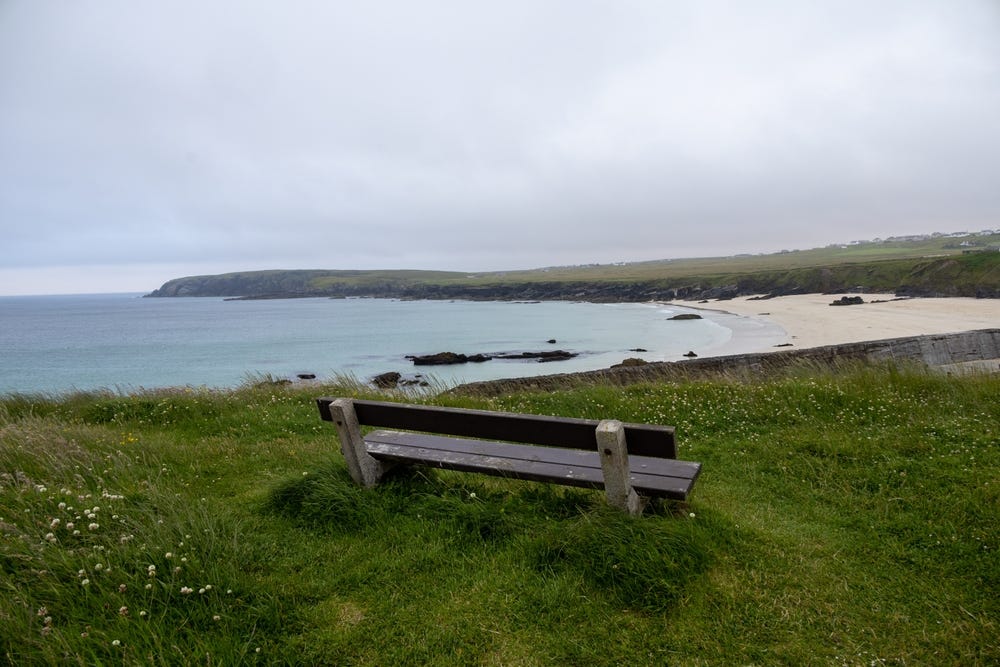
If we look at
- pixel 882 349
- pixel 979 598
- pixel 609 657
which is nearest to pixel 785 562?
pixel 979 598

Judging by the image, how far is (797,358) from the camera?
580 inches

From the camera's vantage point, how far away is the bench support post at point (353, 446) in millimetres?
4512

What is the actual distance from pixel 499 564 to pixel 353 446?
1.75 metres

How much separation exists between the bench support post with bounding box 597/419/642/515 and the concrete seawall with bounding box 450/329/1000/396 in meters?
9.80

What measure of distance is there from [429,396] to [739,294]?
256 ft

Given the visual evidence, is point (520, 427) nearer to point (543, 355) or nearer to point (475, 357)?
point (543, 355)

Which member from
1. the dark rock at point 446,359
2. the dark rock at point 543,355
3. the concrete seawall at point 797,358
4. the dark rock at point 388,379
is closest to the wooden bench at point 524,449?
the concrete seawall at point 797,358

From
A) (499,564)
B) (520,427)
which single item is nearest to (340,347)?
(499,564)

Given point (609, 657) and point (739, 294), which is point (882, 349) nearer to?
point (609, 657)

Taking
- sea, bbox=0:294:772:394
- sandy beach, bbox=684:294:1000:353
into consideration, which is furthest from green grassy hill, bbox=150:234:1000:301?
sea, bbox=0:294:772:394

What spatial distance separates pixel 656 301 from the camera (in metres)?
84.0

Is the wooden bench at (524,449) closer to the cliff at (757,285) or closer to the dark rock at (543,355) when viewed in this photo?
the dark rock at (543,355)

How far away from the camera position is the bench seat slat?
12.8 ft

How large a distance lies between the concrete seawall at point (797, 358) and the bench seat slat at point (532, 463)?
8.66 metres
